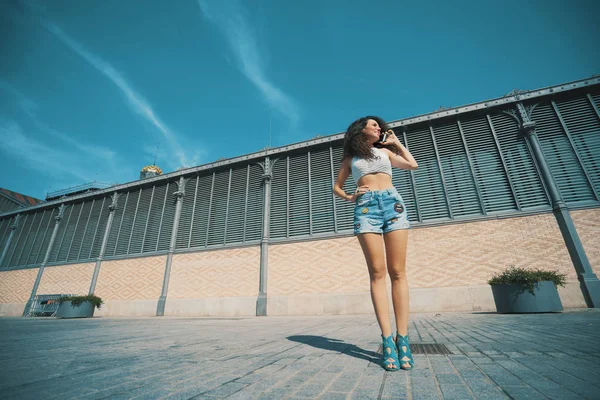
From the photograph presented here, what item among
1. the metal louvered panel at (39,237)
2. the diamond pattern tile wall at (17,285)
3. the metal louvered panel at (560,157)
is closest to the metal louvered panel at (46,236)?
the metal louvered panel at (39,237)

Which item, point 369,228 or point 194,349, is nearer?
point 369,228

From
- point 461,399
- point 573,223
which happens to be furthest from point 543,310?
point 461,399

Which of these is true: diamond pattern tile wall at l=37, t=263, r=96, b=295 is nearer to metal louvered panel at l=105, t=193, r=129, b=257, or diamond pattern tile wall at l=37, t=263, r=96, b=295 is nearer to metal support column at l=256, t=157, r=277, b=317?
metal louvered panel at l=105, t=193, r=129, b=257

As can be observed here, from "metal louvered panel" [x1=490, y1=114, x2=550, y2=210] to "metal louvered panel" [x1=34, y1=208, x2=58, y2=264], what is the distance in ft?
86.3

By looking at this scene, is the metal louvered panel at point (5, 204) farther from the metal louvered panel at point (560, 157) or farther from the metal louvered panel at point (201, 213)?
the metal louvered panel at point (560, 157)

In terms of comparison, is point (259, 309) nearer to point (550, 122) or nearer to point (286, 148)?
point (286, 148)

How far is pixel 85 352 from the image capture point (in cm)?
238

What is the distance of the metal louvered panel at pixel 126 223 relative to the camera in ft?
47.3

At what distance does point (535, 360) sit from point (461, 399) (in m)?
1.08

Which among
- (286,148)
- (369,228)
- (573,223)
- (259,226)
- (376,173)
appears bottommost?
(369,228)

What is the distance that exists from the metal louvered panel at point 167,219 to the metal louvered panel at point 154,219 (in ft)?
0.69

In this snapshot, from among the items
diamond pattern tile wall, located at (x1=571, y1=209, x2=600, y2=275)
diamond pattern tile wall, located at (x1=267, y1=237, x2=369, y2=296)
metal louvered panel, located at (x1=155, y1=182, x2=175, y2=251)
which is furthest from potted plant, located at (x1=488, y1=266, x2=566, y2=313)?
metal louvered panel, located at (x1=155, y1=182, x2=175, y2=251)

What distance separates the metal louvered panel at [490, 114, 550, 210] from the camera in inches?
358

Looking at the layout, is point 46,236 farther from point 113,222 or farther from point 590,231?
point 590,231
